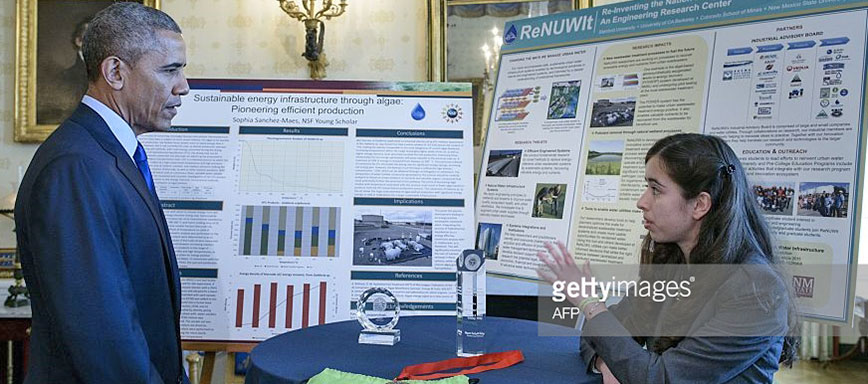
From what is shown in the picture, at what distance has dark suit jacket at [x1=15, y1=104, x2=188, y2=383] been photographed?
1.77 m

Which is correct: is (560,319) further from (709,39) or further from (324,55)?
(324,55)

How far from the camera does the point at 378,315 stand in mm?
2389

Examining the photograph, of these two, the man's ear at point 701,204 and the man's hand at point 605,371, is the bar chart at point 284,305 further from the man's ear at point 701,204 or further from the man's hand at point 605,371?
the man's ear at point 701,204

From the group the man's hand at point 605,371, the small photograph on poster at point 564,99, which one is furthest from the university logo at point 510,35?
the man's hand at point 605,371

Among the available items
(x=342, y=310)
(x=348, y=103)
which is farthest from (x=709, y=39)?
(x=342, y=310)

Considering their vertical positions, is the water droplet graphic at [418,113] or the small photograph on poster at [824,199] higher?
the water droplet graphic at [418,113]

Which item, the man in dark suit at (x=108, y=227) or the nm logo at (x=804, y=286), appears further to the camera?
the nm logo at (x=804, y=286)

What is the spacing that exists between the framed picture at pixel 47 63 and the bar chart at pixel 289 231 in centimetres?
253

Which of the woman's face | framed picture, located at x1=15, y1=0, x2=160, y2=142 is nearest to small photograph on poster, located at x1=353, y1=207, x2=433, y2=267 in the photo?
the woman's face

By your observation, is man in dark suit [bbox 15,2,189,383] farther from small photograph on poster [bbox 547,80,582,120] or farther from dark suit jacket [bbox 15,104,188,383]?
small photograph on poster [bbox 547,80,582,120]

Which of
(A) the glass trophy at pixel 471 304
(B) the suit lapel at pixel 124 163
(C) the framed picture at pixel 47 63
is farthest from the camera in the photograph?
(C) the framed picture at pixel 47 63

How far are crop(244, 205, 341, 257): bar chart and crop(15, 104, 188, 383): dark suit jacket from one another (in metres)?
1.17

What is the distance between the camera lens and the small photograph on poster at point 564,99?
121 inches

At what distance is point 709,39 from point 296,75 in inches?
122
